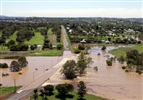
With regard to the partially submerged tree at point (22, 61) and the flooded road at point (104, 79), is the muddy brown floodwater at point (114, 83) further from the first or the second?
the partially submerged tree at point (22, 61)

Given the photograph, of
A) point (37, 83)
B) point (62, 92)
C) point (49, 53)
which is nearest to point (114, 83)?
point (62, 92)

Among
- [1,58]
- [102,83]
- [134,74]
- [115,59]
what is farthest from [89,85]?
[1,58]

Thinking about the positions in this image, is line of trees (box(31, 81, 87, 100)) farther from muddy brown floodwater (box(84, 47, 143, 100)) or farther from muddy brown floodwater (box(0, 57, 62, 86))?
muddy brown floodwater (box(0, 57, 62, 86))

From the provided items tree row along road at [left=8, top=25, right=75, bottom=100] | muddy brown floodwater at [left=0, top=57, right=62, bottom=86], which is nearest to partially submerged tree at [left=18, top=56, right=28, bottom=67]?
muddy brown floodwater at [left=0, top=57, right=62, bottom=86]

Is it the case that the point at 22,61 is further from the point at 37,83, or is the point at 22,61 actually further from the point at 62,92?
the point at 62,92

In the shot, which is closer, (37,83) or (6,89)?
(6,89)

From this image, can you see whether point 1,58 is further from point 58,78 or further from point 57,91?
point 57,91

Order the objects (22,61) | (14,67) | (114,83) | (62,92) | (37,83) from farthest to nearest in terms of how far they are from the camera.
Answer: (22,61) → (14,67) → (114,83) → (37,83) → (62,92)

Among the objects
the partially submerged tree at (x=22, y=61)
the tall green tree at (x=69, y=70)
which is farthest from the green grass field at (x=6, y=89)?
the partially submerged tree at (x=22, y=61)
